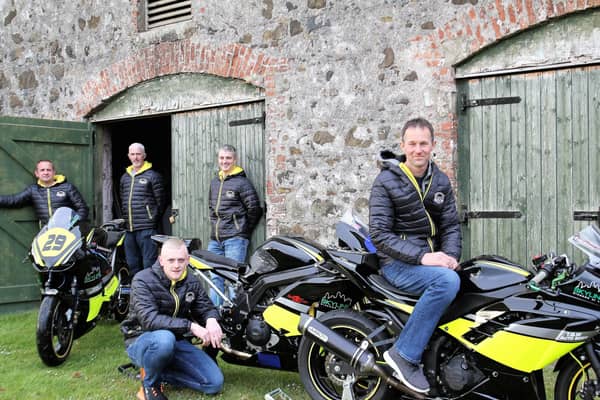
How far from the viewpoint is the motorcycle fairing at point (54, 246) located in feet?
16.9

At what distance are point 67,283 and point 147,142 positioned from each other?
21.7ft

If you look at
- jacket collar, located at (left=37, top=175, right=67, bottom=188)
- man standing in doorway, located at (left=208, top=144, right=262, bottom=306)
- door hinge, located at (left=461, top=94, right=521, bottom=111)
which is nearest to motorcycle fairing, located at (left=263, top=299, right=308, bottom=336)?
man standing in doorway, located at (left=208, top=144, right=262, bottom=306)

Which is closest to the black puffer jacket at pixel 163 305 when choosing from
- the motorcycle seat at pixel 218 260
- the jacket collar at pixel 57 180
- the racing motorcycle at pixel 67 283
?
the motorcycle seat at pixel 218 260

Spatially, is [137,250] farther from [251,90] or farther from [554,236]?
[554,236]

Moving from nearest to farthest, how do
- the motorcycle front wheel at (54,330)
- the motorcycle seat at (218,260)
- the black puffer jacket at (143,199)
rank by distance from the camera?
the motorcycle seat at (218,260)
the motorcycle front wheel at (54,330)
the black puffer jacket at (143,199)

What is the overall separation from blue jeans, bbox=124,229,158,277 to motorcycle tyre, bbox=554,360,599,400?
521 cm

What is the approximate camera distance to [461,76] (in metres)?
5.75

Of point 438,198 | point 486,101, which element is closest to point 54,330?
point 438,198

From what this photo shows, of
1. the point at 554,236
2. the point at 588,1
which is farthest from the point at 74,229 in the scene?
the point at 588,1

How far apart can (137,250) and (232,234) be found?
1.54 metres

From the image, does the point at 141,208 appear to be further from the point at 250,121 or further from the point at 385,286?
the point at 385,286

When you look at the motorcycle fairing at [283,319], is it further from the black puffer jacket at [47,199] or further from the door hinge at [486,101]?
the black puffer jacket at [47,199]

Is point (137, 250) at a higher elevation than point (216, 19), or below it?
below

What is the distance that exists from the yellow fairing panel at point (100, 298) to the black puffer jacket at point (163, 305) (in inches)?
50.0
